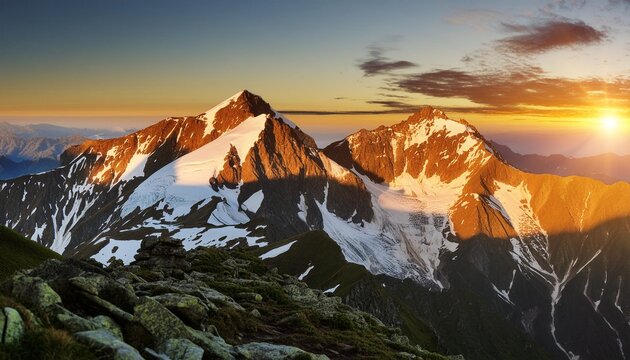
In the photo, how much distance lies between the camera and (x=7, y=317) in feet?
44.1

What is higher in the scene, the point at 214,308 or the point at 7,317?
the point at 7,317

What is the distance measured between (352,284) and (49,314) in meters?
152

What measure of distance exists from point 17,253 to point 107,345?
4199cm

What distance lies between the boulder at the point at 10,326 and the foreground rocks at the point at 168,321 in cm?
2

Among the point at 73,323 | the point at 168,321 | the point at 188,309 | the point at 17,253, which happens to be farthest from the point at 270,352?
the point at 17,253

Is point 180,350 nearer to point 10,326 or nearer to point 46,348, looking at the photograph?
point 46,348

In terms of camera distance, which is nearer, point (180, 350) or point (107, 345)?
point (107, 345)

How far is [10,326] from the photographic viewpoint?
43.8 feet

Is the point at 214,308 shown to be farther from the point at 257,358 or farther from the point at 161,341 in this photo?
the point at 161,341

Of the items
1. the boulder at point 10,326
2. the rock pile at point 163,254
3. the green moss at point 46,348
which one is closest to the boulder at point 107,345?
the green moss at point 46,348

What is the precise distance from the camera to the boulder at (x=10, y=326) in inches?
518

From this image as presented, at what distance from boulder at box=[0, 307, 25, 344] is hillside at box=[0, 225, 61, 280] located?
29412 millimetres

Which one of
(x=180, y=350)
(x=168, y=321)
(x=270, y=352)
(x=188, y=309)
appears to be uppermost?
(x=168, y=321)

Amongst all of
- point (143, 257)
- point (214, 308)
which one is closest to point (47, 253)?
point (143, 257)
